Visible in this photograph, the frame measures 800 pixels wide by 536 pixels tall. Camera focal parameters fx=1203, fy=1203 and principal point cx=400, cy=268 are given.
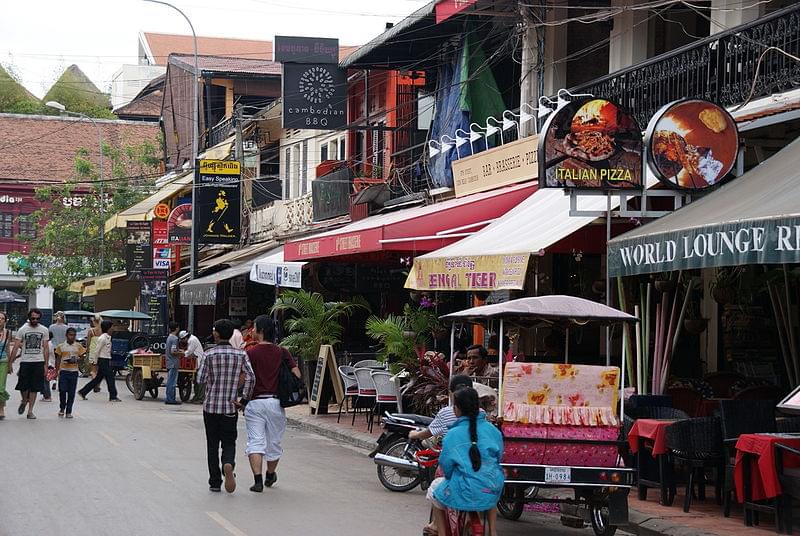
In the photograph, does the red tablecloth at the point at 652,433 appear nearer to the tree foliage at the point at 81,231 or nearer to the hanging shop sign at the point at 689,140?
the hanging shop sign at the point at 689,140

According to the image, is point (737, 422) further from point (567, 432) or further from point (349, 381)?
point (349, 381)

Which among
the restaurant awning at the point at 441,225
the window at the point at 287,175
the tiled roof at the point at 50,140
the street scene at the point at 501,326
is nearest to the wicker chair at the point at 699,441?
the street scene at the point at 501,326

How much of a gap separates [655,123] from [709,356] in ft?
15.1

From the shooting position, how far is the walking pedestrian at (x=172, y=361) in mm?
26391

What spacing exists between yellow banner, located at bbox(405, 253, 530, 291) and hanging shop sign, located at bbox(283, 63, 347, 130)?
11916 mm

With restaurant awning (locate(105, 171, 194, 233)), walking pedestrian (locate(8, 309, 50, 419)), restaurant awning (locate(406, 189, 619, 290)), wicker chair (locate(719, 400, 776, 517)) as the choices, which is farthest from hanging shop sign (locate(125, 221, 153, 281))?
wicker chair (locate(719, 400, 776, 517))

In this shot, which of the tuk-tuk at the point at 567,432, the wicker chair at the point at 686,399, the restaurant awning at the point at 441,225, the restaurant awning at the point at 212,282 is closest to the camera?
the tuk-tuk at the point at 567,432

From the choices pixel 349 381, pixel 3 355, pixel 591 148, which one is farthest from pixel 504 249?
pixel 3 355

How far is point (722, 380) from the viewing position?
15773 mm

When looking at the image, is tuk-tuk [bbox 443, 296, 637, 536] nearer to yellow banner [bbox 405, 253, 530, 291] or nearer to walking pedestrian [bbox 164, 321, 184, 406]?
yellow banner [bbox 405, 253, 530, 291]

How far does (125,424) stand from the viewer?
20.5m

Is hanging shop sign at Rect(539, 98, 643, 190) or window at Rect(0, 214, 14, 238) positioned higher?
window at Rect(0, 214, 14, 238)

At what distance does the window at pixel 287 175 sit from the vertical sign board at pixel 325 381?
49.2ft

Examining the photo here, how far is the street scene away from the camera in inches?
425
